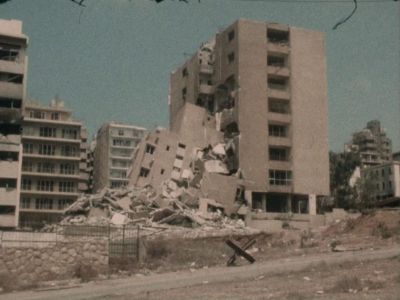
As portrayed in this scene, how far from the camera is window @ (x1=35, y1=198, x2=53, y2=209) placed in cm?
8169

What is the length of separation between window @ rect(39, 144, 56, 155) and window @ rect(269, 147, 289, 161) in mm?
33248

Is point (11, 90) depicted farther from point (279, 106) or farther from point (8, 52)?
point (279, 106)

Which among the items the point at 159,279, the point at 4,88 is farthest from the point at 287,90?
A: the point at 159,279

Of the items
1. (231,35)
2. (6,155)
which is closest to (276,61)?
(231,35)

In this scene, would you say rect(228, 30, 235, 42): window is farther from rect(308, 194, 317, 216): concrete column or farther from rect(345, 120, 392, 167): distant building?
rect(345, 120, 392, 167): distant building

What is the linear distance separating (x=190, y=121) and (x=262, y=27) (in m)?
13.8

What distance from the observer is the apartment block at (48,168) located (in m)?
81.2

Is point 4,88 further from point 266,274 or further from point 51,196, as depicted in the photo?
point 266,274

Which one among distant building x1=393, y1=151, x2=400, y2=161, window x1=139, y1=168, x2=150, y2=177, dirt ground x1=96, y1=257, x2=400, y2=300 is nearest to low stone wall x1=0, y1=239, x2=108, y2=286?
dirt ground x1=96, y1=257, x2=400, y2=300

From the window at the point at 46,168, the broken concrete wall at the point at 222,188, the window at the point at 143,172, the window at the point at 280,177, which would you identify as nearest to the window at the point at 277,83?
the window at the point at 280,177

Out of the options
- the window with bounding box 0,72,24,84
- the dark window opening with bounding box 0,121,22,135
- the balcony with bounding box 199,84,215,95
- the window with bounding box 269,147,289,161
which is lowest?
the window with bounding box 269,147,289,161

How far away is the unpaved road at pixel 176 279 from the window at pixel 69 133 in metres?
65.6

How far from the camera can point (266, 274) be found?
21281 millimetres

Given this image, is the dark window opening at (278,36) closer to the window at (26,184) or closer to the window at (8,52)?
the window at (8,52)
